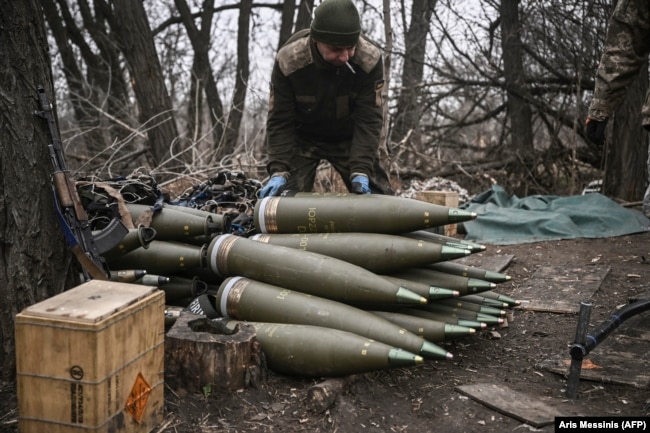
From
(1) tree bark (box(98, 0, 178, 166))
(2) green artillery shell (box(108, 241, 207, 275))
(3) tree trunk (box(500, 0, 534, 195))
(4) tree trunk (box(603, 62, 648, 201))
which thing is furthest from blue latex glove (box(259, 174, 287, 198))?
(3) tree trunk (box(500, 0, 534, 195))

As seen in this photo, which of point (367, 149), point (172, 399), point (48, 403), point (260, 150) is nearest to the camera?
point (48, 403)

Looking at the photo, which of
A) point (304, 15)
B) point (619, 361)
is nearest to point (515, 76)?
point (304, 15)

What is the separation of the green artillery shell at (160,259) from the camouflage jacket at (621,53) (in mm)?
2764

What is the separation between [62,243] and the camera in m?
3.17

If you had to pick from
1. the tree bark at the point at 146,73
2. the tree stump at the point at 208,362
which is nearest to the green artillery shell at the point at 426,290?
the tree stump at the point at 208,362

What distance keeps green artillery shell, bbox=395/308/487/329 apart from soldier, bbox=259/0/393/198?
1.00 meters

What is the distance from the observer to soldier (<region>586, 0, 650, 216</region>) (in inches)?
146

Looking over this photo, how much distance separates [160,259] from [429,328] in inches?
68.4

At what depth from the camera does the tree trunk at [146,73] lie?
8.41 m

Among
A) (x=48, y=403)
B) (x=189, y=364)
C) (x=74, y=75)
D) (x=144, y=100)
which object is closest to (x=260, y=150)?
(x=144, y=100)

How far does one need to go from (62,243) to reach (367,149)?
2263 millimetres

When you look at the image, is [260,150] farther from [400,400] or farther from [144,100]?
[400,400]

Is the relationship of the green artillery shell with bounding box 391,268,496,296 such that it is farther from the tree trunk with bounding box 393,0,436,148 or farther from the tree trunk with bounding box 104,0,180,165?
the tree trunk with bounding box 393,0,436,148

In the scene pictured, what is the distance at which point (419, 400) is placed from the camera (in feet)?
10.0
